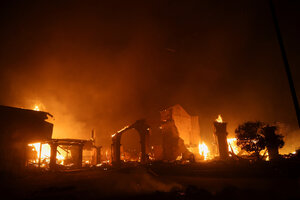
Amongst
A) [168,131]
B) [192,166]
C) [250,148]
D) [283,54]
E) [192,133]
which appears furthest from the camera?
[192,133]

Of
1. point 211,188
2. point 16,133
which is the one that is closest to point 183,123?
point 16,133

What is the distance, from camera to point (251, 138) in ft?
55.8

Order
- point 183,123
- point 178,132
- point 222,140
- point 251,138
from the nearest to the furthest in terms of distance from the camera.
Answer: point 251,138
point 222,140
point 178,132
point 183,123

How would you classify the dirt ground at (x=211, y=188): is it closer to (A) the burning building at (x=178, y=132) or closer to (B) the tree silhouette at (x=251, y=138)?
(B) the tree silhouette at (x=251, y=138)

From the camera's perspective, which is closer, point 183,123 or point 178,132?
point 178,132

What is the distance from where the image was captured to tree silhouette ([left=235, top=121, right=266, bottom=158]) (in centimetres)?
1645

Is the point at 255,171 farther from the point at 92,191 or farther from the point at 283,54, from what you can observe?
the point at 92,191

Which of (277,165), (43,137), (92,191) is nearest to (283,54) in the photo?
(277,165)

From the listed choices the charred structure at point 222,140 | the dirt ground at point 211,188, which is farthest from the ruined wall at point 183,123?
the dirt ground at point 211,188

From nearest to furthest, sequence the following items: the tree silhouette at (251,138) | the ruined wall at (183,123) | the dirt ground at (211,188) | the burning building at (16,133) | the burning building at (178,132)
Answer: the dirt ground at (211,188), the tree silhouette at (251,138), the burning building at (16,133), the burning building at (178,132), the ruined wall at (183,123)

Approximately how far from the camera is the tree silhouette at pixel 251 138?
1645 centimetres

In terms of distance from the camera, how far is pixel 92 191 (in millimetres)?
10688

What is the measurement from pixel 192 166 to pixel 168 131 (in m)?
15.0

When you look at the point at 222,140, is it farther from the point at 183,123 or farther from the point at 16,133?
the point at 16,133
